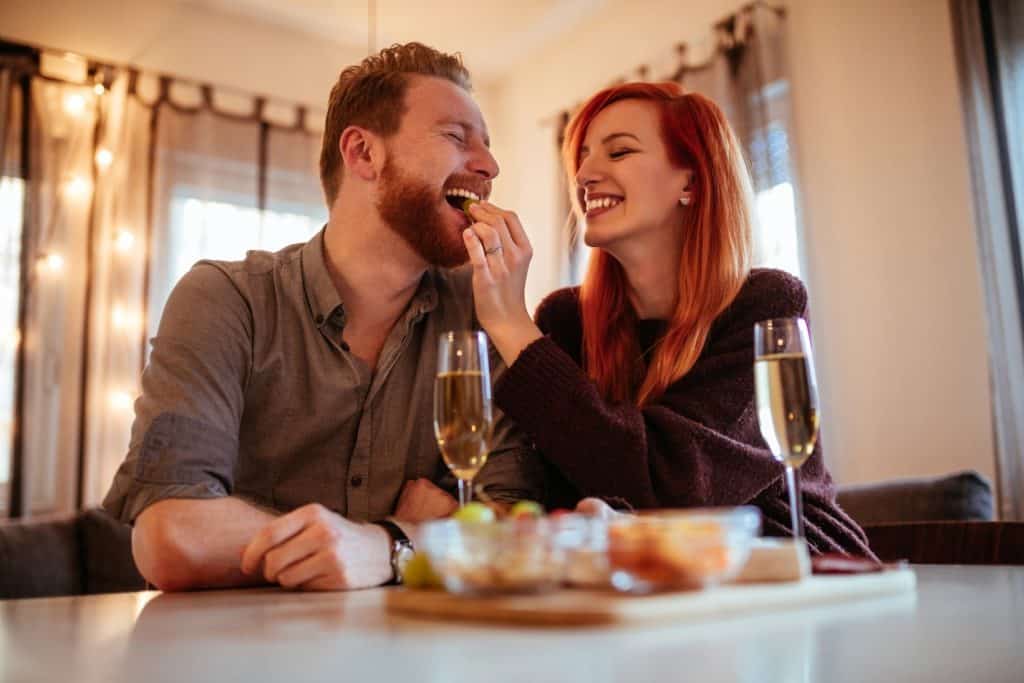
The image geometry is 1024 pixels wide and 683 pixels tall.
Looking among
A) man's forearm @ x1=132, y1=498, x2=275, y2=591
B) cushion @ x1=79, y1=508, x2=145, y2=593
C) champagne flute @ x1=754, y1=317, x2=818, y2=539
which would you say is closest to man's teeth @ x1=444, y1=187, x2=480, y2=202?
man's forearm @ x1=132, y1=498, x2=275, y2=591

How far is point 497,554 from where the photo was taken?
645mm

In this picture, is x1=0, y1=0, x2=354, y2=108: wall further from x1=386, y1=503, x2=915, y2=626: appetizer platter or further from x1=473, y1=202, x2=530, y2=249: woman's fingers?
x1=386, y1=503, x2=915, y2=626: appetizer platter

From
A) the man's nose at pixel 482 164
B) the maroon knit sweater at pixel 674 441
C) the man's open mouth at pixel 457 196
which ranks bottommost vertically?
the maroon knit sweater at pixel 674 441

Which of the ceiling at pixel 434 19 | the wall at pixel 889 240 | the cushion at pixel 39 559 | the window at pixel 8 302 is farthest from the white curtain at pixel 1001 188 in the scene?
the window at pixel 8 302

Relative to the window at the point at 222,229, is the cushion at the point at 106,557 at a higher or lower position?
lower

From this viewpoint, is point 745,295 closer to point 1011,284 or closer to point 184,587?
point 184,587

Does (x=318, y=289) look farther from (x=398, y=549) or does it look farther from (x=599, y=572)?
(x=599, y=572)

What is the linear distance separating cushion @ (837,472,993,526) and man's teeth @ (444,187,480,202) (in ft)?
4.50

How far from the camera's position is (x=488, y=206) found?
5.53 feet

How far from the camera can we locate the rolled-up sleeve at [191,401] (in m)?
1.24

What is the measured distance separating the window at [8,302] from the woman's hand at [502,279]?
3.23 meters

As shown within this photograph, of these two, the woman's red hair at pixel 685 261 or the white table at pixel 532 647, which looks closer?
the white table at pixel 532 647

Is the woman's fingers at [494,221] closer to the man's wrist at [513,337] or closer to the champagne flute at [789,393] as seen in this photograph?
the man's wrist at [513,337]

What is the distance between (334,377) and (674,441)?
58 cm
